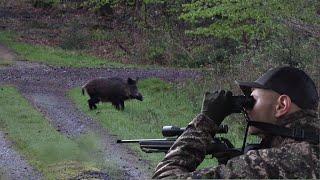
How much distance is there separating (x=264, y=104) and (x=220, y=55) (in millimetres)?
24252

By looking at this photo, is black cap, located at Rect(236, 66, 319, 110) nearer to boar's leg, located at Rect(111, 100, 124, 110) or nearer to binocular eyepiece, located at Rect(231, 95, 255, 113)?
binocular eyepiece, located at Rect(231, 95, 255, 113)

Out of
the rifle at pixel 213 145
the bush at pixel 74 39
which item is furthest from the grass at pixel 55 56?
the rifle at pixel 213 145

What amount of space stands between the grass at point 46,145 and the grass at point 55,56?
10.8 metres

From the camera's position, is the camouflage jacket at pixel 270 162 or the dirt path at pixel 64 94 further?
the dirt path at pixel 64 94

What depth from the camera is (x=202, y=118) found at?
3.15 metres

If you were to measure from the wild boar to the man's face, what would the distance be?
44.5 feet

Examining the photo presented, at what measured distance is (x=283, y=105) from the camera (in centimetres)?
306

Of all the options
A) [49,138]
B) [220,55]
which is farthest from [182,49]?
[49,138]

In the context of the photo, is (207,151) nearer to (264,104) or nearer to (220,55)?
(264,104)

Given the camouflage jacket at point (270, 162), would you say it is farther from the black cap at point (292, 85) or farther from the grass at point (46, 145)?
the grass at point (46, 145)

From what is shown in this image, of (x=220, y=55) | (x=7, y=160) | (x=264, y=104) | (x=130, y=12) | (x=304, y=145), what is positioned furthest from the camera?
(x=130, y=12)

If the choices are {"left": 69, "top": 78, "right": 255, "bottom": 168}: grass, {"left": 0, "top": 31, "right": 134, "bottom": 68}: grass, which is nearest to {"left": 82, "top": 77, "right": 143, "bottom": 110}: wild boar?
{"left": 69, "top": 78, "right": 255, "bottom": 168}: grass

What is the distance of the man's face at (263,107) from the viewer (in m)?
3.10

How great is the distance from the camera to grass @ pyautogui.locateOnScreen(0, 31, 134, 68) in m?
27.8
